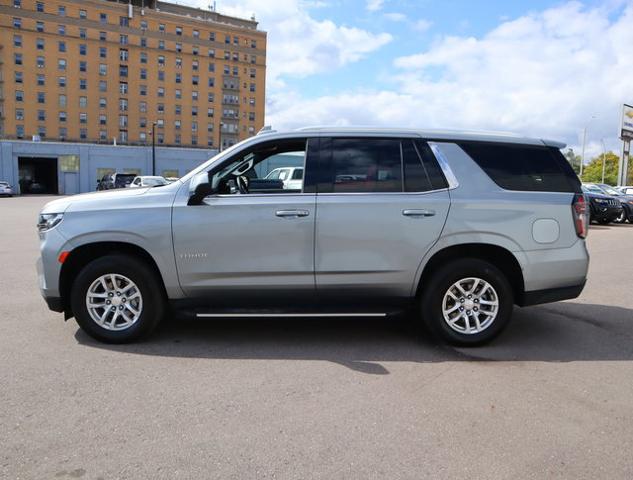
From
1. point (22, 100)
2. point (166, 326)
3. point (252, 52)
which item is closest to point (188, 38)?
point (252, 52)

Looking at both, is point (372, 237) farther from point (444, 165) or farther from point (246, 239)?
point (246, 239)

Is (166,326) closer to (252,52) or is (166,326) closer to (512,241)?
(512,241)

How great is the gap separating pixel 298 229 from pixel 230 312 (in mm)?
945

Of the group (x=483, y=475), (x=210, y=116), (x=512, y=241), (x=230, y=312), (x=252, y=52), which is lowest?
(x=483, y=475)

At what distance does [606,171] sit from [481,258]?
113 meters

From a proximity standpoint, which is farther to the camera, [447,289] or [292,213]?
[447,289]

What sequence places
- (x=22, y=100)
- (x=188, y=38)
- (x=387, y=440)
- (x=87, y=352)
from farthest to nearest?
1. (x=188, y=38)
2. (x=22, y=100)
3. (x=87, y=352)
4. (x=387, y=440)

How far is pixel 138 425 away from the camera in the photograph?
11.1 ft

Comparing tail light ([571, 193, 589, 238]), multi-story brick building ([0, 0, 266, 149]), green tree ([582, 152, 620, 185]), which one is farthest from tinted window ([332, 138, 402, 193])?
green tree ([582, 152, 620, 185])

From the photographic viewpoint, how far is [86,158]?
60.5 meters

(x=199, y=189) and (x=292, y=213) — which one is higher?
(x=199, y=189)

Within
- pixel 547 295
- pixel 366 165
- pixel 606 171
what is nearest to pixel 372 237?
pixel 366 165

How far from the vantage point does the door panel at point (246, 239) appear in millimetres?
4727

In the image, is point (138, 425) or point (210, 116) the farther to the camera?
point (210, 116)
